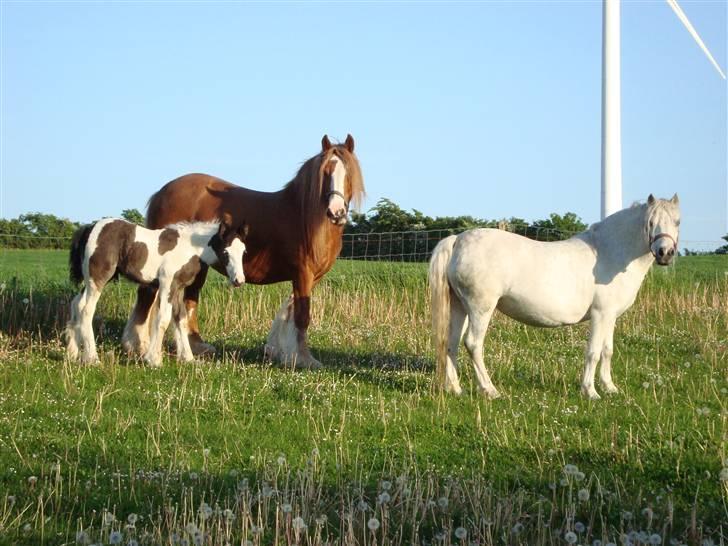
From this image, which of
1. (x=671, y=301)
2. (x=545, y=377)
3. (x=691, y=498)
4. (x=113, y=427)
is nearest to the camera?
(x=691, y=498)

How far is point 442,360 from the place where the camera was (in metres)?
9.36

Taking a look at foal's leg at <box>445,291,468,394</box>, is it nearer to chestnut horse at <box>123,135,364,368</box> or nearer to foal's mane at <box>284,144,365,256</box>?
chestnut horse at <box>123,135,364,368</box>

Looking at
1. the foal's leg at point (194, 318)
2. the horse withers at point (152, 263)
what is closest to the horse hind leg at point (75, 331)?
the horse withers at point (152, 263)

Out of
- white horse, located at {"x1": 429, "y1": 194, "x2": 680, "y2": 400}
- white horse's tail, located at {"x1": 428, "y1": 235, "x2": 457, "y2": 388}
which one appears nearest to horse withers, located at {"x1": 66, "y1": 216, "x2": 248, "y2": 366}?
white horse's tail, located at {"x1": 428, "y1": 235, "x2": 457, "y2": 388}

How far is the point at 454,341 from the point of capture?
9.53 metres

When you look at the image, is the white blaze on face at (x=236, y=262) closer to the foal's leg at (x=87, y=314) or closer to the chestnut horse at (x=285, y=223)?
the chestnut horse at (x=285, y=223)

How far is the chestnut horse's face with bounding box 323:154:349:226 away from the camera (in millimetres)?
10727

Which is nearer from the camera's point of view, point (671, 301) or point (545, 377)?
point (545, 377)

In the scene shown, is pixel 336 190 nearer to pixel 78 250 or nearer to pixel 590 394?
pixel 78 250

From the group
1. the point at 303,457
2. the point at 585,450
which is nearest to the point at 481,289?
the point at 585,450

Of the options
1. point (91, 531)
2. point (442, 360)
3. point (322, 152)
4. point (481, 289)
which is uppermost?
point (322, 152)

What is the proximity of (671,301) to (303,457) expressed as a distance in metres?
11.3

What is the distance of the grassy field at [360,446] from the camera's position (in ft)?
17.0

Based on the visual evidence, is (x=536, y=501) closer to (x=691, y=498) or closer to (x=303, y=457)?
(x=691, y=498)
